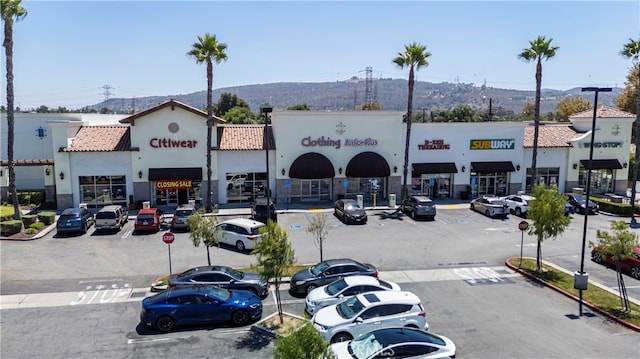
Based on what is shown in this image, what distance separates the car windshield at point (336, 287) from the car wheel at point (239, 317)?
123 inches

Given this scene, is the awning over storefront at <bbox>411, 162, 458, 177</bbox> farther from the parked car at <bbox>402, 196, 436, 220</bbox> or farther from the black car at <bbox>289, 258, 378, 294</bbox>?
the black car at <bbox>289, 258, 378, 294</bbox>

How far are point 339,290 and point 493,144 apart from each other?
99.7 ft

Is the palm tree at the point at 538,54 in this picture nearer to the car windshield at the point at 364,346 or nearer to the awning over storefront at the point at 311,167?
the awning over storefront at the point at 311,167

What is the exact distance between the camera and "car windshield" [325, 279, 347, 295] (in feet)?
57.7

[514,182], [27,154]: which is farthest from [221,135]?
[514,182]

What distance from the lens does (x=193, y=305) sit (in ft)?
54.6

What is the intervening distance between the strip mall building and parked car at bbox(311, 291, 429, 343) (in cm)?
2201

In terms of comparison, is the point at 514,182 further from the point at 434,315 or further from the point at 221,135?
the point at 434,315

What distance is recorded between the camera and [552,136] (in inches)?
1784

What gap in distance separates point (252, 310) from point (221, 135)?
83.2ft

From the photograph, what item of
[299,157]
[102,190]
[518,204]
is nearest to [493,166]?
[518,204]

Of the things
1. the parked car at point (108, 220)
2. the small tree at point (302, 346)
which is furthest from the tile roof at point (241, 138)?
the small tree at point (302, 346)

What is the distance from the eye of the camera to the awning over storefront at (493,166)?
42375 millimetres

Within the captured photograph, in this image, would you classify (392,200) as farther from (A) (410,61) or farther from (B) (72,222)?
Answer: (B) (72,222)
